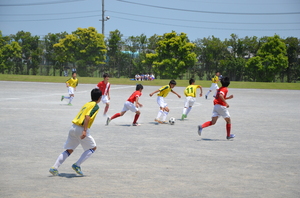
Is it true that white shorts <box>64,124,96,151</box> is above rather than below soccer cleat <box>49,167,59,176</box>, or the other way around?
above

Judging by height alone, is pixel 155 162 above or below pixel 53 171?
below

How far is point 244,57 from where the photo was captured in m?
A: 66.7

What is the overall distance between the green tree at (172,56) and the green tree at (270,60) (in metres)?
9.06

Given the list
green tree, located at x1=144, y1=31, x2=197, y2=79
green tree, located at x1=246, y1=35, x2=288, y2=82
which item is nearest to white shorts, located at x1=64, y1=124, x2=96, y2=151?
green tree, located at x1=144, y1=31, x2=197, y2=79

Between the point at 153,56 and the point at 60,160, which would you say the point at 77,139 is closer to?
the point at 60,160

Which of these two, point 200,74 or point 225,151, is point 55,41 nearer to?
point 200,74

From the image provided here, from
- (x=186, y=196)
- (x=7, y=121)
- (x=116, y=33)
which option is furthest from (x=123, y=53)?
(x=186, y=196)

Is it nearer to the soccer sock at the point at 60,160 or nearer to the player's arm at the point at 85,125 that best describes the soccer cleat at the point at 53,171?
the soccer sock at the point at 60,160

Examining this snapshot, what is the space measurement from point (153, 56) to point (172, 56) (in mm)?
2853

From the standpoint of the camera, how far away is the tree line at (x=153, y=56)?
6053 cm

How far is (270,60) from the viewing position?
59.5 meters

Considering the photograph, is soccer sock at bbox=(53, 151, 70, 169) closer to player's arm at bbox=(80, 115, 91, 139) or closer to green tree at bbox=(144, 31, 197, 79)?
player's arm at bbox=(80, 115, 91, 139)

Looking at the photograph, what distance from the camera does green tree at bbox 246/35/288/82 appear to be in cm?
5931

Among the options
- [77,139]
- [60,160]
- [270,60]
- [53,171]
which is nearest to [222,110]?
[77,139]
